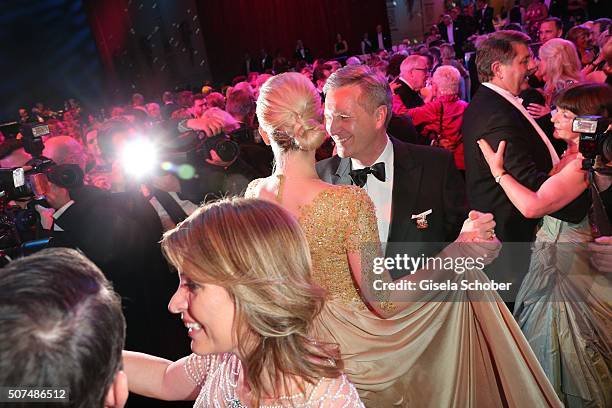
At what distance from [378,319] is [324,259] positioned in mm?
294

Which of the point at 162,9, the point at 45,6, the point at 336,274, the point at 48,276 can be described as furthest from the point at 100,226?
the point at 162,9

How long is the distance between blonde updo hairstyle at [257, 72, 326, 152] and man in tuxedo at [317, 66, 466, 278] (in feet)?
1.66

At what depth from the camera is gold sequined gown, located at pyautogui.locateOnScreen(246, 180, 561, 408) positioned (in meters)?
1.86

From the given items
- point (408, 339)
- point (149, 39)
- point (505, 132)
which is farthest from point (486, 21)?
point (408, 339)

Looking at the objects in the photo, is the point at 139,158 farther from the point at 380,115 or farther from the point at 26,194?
the point at 380,115

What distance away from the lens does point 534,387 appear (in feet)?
5.71

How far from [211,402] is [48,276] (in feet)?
2.31

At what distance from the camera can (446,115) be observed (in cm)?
421

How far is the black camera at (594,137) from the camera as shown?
203 centimetres

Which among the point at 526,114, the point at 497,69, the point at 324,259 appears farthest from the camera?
the point at 497,69

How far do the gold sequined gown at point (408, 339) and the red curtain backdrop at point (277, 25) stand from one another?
17.1m

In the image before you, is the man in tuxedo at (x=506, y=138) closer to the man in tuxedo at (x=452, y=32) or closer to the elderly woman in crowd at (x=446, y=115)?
the elderly woman in crowd at (x=446, y=115)

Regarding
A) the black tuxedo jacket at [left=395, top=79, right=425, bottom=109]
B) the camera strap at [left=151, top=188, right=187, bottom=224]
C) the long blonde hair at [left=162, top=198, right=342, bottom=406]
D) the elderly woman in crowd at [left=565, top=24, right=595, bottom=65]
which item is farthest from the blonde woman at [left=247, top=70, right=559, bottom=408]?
the elderly woman in crowd at [left=565, top=24, right=595, bottom=65]

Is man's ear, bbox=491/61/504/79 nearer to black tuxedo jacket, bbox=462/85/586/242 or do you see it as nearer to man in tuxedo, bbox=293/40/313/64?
black tuxedo jacket, bbox=462/85/586/242
